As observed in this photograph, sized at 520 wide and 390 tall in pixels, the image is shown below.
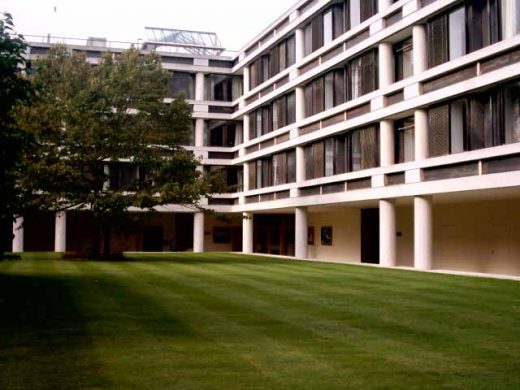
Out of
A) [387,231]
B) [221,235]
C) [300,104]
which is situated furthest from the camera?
Result: [221,235]

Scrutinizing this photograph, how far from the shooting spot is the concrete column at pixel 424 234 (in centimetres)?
2811

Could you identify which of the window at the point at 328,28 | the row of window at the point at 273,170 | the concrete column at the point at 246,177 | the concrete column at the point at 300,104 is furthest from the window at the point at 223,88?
the window at the point at 328,28

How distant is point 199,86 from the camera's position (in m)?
53.0

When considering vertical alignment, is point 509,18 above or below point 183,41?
below

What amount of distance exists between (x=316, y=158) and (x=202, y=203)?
16464 mm

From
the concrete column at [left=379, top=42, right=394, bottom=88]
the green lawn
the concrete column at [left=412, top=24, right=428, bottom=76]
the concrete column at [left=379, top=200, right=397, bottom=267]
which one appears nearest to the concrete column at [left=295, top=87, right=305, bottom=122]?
the concrete column at [left=379, top=42, right=394, bottom=88]

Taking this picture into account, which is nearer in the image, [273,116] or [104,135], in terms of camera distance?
[104,135]

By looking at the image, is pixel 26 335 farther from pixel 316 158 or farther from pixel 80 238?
pixel 80 238

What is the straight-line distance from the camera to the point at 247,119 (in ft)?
165

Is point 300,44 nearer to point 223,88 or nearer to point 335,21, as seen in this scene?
point 335,21

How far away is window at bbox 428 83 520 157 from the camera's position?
23.7m

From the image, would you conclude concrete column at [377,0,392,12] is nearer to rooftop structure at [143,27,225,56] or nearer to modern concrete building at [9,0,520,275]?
modern concrete building at [9,0,520,275]

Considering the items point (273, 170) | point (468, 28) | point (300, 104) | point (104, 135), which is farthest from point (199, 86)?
point (468, 28)

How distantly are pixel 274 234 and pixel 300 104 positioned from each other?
1665 centimetres
